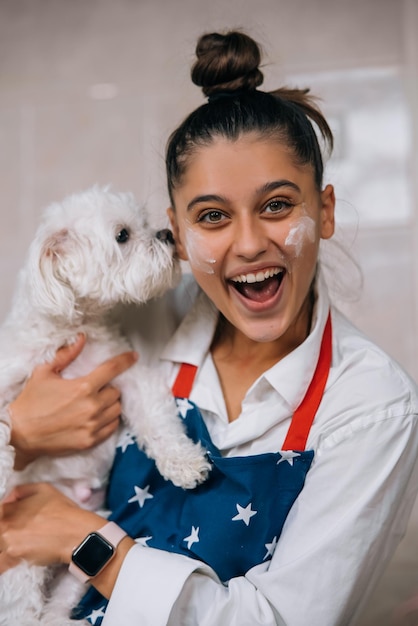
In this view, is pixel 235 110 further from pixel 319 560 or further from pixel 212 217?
pixel 319 560

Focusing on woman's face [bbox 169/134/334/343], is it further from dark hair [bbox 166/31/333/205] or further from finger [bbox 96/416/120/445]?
finger [bbox 96/416/120/445]

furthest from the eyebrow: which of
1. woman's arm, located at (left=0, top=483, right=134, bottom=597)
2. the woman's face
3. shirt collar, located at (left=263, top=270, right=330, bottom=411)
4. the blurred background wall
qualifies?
the blurred background wall

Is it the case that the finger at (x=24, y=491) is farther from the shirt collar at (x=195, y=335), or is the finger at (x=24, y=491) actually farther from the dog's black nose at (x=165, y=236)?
the dog's black nose at (x=165, y=236)

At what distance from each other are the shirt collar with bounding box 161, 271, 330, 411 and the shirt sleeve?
122mm

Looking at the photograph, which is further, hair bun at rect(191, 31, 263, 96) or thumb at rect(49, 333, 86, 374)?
→ thumb at rect(49, 333, 86, 374)

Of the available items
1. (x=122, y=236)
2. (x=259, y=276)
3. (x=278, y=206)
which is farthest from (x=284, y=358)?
(x=122, y=236)

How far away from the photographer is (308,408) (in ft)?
3.92

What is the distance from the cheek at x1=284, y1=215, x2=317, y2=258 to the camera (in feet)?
3.87

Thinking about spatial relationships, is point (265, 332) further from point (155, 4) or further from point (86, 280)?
point (155, 4)

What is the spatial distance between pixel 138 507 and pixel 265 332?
0.38 metres

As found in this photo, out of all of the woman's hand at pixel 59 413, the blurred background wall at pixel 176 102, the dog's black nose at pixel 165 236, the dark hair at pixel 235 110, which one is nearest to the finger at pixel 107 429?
the woman's hand at pixel 59 413

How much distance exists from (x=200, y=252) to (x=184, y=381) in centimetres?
28

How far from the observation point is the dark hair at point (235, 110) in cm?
120

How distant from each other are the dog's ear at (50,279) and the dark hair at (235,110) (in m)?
0.25
